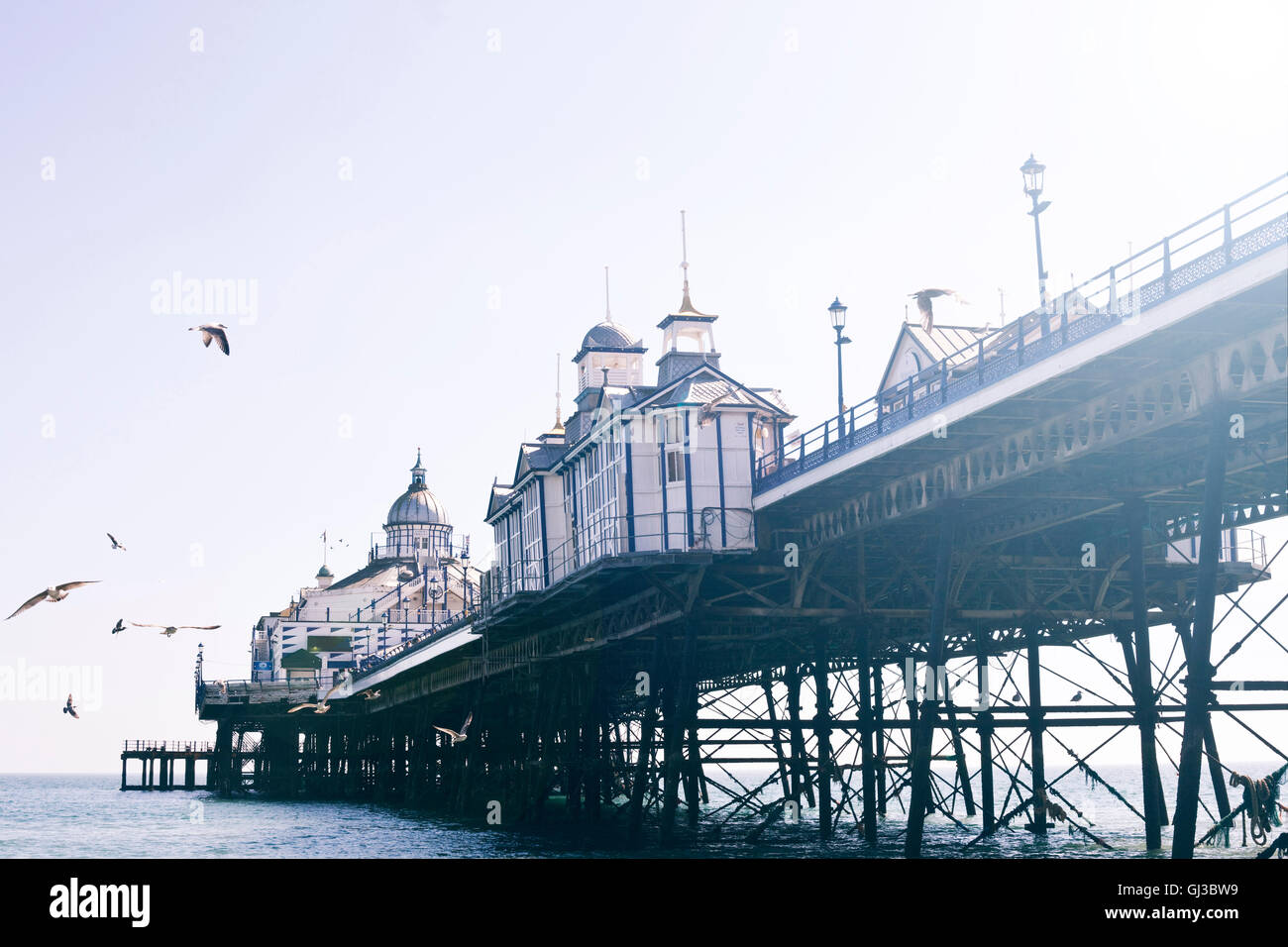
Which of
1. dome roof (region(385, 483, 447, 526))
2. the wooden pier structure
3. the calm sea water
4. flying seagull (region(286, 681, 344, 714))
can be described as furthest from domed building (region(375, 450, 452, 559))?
the wooden pier structure

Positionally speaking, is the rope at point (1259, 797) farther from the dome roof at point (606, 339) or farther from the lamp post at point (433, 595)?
the lamp post at point (433, 595)

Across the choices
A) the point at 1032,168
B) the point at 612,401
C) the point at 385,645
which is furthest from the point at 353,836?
the point at 385,645

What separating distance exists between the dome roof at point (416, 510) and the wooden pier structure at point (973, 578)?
6424 centimetres

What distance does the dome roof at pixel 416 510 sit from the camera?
134 meters

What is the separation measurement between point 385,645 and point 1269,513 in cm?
8689

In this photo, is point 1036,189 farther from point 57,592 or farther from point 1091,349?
point 57,592

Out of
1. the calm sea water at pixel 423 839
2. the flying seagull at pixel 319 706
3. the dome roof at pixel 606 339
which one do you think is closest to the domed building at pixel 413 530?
the flying seagull at pixel 319 706

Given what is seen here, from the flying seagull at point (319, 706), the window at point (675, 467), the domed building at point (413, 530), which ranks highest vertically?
the domed building at point (413, 530)

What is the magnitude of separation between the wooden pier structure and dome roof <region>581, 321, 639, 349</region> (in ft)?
28.9

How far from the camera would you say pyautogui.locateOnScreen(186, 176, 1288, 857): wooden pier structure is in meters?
Answer: 23.8

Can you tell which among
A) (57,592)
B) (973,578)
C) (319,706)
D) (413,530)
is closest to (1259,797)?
(973,578)

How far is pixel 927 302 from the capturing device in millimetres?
45188

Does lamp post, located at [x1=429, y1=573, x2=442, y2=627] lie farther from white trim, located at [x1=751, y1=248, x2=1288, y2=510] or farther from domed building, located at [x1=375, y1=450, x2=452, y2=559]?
white trim, located at [x1=751, y1=248, x2=1288, y2=510]
